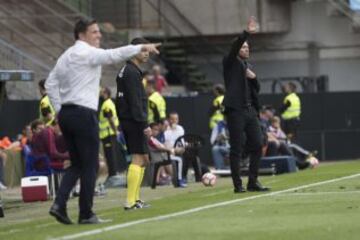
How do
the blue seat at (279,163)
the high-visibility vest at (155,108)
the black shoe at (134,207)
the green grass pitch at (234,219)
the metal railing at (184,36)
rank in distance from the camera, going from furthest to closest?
the metal railing at (184,36) < the high-visibility vest at (155,108) < the blue seat at (279,163) < the black shoe at (134,207) < the green grass pitch at (234,219)

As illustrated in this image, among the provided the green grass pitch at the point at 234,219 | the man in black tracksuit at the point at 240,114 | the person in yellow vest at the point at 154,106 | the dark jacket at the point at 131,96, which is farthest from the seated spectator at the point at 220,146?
the dark jacket at the point at 131,96

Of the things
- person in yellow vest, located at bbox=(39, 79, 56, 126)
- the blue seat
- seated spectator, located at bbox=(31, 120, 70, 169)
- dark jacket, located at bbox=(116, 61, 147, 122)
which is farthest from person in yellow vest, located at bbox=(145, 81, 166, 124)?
dark jacket, located at bbox=(116, 61, 147, 122)

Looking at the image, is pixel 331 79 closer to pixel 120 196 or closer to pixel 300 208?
pixel 120 196

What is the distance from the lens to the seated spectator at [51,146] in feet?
59.2

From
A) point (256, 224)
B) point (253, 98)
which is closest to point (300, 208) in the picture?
point (256, 224)

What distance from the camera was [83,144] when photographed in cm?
1077

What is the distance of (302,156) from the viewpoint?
82.4 ft

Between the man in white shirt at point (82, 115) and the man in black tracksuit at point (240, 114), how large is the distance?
360 cm

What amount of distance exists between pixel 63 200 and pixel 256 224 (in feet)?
6.63

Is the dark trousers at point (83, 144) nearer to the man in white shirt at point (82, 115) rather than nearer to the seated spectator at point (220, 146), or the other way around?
the man in white shirt at point (82, 115)

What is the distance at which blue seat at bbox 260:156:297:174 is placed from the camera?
22359 mm

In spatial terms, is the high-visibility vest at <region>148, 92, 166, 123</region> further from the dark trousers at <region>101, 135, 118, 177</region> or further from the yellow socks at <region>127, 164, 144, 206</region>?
the yellow socks at <region>127, 164, 144, 206</region>

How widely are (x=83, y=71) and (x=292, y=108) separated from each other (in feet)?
60.9

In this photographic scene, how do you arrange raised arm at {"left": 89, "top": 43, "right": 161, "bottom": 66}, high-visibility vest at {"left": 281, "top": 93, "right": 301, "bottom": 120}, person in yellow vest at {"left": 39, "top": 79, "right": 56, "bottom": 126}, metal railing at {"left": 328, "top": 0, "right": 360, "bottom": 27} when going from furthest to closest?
metal railing at {"left": 328, "top": 0, "right": 360, "bottom": 27}
high-visibility vest at {"left": 281, "top": 93, "right": 301, "bottom": 120}
person in yellow vest at {"left": 39, "top": 79, "right": 56, "bottom": 126}
raised arm at {"left": 89, "top": 43, "right": 161, "bottom": 66}
